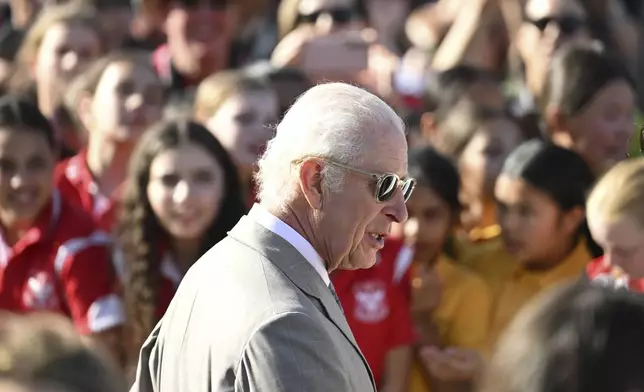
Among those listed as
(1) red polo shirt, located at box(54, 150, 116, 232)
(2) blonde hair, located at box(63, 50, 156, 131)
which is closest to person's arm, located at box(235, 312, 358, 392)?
(1) red polo shirt, located at box(54, 150, 116, 232)

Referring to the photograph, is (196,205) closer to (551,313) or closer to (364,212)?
(364,212)

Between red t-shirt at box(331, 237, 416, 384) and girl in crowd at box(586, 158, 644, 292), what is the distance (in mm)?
881

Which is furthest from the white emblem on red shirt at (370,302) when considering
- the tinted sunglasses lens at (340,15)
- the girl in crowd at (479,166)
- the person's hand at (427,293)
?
the tinted sunglasses lens at (340,15)

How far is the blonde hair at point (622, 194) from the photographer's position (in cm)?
420

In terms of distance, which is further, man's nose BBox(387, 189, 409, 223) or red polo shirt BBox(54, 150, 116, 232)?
red polo shirt BBox(54, 150, 116, 232)

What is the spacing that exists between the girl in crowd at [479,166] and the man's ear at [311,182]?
2646mm

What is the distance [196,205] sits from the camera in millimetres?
4957

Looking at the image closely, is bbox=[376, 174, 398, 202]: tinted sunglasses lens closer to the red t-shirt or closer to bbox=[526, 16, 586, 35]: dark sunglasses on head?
the red t-shirt

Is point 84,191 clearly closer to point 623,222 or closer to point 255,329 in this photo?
point 623,222

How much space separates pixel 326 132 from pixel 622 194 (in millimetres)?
1673

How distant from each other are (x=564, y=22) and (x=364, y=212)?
407cm

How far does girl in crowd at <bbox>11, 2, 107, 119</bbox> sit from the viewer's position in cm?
645

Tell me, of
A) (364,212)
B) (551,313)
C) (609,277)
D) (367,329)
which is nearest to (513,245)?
(367,329)

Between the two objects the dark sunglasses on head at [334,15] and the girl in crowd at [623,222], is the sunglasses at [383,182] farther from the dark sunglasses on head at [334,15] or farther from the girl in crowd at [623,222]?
the dark sunglasses on head at [334,15]
